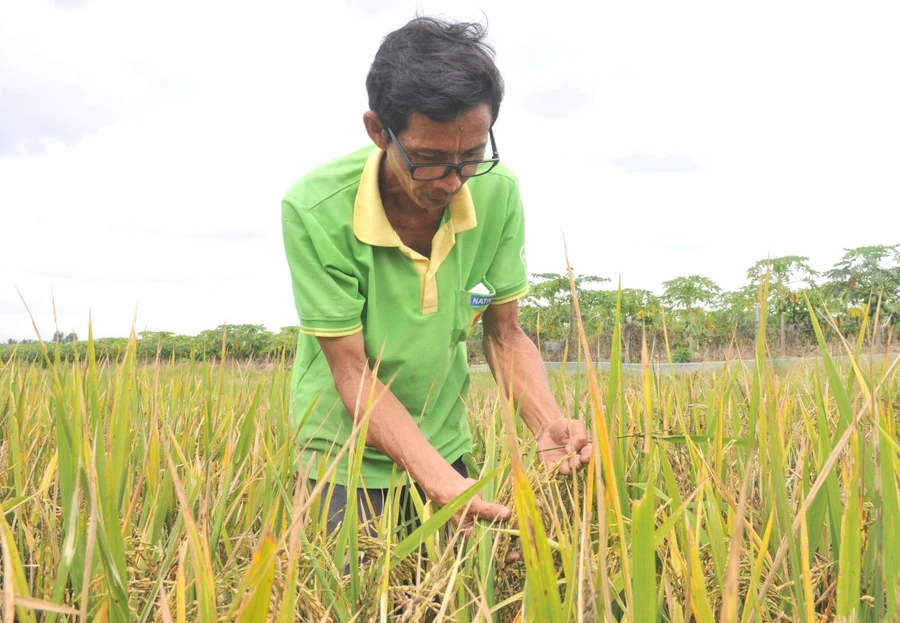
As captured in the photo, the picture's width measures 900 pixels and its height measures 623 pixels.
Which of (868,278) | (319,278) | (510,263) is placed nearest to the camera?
(319,278)

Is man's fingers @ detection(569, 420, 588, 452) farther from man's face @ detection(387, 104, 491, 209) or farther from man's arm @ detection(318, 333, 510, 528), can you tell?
man's face @ detection(387, 104, 491, 209)

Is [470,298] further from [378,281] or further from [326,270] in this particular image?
[326,270]

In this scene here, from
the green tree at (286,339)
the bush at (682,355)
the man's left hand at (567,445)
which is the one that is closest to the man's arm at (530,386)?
the man's left hand at (567,445)

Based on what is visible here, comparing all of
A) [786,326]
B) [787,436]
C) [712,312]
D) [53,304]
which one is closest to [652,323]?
[712,312]

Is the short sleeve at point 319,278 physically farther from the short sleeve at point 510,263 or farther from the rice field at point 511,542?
the short sleeve at point 510,263

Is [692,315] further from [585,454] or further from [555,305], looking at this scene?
[585,454]

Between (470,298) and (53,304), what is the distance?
1.02 metres

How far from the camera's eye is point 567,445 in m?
1.42

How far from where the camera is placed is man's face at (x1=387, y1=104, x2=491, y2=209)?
1.50 metres

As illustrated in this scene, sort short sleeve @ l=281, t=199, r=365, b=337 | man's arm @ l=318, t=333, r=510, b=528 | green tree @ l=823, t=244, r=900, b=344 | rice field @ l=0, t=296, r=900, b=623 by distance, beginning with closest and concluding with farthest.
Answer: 1. rice field @ l=0, t=296, r=900, b=623
2. man's arm @ l=318, t=333, r=510, b=528
3. short sleeve @ l=281, t=199, r=365, b=337
4. green tree @ l=823, t=244, r=900, b=344

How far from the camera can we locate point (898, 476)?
49.0 inches

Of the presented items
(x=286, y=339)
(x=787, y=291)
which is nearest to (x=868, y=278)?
(x=787, y=291)

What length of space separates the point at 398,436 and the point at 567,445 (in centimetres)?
35

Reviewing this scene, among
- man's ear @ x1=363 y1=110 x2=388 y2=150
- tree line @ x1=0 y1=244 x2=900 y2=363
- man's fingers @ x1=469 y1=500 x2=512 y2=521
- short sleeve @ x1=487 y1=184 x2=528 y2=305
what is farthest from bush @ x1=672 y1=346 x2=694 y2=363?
man's fingers @ x1=469 y1=500 x2=512 y2=521
